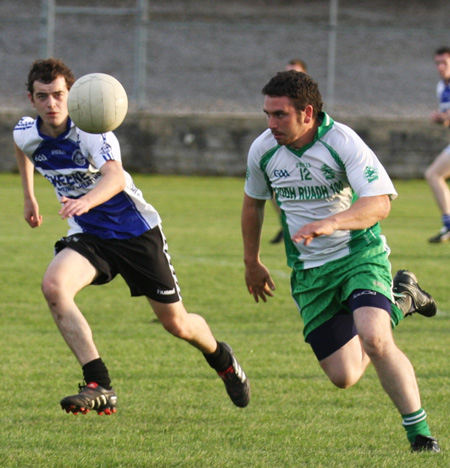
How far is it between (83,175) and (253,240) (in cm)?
119

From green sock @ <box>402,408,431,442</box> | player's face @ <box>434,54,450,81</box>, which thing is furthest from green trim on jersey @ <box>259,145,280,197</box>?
player's face @ <box>434,54,450,81</box>

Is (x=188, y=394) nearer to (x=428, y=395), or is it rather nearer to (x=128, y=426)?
(x=128, y=426)

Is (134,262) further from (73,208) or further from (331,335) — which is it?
(331,335)

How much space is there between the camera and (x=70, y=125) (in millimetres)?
5949

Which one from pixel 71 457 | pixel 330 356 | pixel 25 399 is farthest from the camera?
pixel 25 399

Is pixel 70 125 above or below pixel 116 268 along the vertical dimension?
above

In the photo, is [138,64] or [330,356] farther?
[138,64]

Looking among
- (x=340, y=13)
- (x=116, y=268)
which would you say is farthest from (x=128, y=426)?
(x=340, y=13)

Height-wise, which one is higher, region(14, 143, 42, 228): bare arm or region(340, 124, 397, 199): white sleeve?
region(340, 124, 397, 199): white sleeve

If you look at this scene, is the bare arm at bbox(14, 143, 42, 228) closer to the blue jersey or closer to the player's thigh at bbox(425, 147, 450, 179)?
the player's thigh at bbox(425, 147, 450, 179)

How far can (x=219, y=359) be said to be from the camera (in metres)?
6.19

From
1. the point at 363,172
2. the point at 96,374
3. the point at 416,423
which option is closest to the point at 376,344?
the point at 416,423

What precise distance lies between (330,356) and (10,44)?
26140 millimetres

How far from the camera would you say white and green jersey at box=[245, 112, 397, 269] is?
4.99 m
